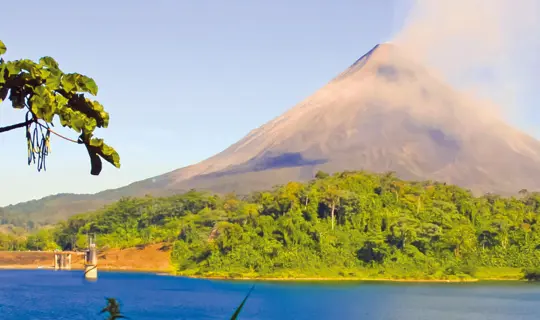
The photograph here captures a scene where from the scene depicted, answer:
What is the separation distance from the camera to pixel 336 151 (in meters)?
154

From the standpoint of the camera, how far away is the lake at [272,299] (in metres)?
36.5

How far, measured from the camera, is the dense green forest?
2371 inches

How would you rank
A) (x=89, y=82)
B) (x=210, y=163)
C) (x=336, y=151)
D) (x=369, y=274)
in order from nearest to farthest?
(x=89, y=82), (x=369, y=274), (x=336, y=151), (x=210, y=163)

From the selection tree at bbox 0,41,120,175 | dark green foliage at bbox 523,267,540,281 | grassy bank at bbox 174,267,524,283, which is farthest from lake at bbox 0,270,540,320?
tree at bbox 0,41,120,175

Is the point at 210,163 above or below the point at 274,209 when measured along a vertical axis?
above

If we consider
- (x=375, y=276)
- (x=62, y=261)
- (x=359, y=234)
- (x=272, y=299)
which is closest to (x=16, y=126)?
(x=272, y=299)

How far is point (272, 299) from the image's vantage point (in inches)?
1693

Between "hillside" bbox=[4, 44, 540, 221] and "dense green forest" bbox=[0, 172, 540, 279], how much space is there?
7233 centimetres

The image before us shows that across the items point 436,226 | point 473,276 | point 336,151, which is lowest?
point 473,276

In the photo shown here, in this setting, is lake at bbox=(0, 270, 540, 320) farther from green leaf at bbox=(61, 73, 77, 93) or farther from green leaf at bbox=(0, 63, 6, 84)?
green leaf at bbox=(0, 63, 6, 84)

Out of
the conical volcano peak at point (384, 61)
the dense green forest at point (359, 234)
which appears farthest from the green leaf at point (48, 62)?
the conical volcano peak at point (384, 61)

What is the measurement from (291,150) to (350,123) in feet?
40.3

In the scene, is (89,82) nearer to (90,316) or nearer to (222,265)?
(90,316)

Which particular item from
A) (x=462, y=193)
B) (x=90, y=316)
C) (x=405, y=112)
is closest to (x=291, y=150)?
(x=405, y=112)
